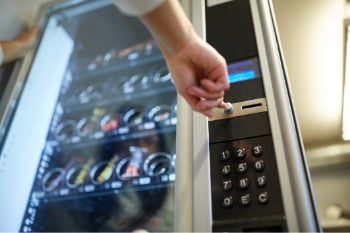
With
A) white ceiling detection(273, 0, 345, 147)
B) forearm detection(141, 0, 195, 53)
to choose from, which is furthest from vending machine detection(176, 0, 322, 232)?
white ceiling detection(273, 0, 345, 147)

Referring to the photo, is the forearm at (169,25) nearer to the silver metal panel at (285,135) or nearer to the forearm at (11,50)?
the silver metal panel at (285,135)

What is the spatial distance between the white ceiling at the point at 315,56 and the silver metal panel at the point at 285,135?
691 mm

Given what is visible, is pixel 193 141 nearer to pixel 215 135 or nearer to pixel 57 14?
pixel 215 135

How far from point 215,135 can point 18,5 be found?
1052 millimetres

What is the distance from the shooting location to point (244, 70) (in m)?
0.62

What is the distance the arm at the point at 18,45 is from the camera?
3.43 feet

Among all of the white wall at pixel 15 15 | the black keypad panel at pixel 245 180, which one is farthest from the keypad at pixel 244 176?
the white wall at pixel 15 15

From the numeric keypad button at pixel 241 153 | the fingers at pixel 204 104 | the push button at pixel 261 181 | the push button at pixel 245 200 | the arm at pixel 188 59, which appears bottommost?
the push button at pixel 245 200

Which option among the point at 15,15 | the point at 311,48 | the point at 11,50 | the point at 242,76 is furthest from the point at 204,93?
the point at 311,48

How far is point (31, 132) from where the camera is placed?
1.02 m

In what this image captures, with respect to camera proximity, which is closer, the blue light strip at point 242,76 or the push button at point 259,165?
the push button at point 259,165

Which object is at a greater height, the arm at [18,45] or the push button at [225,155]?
the arm at [18,45]

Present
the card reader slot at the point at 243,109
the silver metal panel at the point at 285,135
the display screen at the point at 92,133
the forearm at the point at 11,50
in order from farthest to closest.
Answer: the forearm at the point at 11,50 < the display screen at the point at 92,133 < the card reader slot at the point at 243,109 < the silver metal panel at the point at 285,135

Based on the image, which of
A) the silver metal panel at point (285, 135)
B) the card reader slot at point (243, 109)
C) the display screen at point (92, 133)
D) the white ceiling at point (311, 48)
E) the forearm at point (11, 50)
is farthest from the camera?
the white ceiling at point (311, 48)
